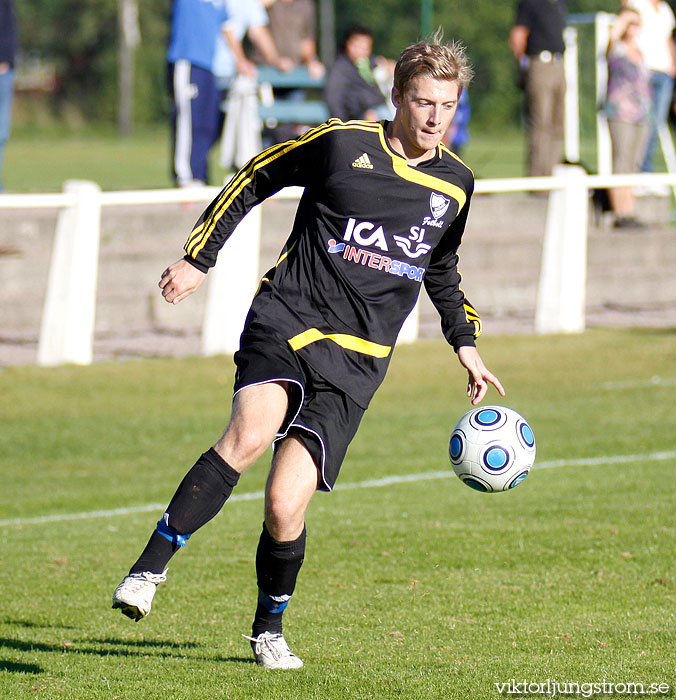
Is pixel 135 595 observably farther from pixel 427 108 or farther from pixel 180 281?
pixel 427 108

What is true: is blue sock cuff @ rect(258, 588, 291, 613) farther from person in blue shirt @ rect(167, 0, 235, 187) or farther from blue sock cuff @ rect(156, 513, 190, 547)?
person in blue shirt @ rect(167, 0, 235, 187)

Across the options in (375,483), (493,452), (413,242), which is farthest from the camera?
(375,483)

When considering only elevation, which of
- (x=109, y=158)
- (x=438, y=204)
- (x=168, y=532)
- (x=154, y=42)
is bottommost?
(x=154, y=42)

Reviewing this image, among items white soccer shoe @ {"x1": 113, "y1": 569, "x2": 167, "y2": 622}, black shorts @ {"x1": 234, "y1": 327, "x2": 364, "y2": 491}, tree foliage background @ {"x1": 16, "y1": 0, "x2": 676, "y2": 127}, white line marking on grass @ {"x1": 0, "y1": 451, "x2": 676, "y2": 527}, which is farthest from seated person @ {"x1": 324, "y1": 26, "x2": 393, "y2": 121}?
tree foliage background @ {"x1": 16, "y1": 0, "x2": 676, "y2": 127}

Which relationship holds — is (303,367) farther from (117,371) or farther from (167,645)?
(117,371)

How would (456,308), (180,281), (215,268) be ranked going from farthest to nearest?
1. (215,268)
2. (456,308)
3. (180,281)

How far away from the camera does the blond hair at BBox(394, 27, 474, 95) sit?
5.04 m

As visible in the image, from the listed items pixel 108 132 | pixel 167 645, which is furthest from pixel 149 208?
pixel 108 132

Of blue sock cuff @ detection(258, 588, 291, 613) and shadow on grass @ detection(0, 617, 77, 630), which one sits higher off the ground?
blue sock cuff @ detection(258, 588, 291, 613)

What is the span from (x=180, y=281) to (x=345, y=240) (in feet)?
2.12

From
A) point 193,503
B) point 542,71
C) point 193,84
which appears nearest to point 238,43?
point 193,84

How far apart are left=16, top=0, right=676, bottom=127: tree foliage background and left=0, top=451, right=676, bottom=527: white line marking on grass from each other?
42264mm

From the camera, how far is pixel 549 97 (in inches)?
661

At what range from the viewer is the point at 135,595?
4504mm
